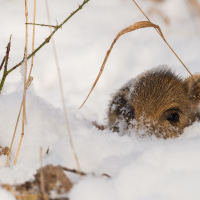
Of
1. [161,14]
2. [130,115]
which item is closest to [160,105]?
[130,115]

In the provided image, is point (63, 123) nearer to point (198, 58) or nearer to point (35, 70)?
point (35, 70)

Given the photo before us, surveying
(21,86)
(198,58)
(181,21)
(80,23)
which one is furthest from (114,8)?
(21,86)

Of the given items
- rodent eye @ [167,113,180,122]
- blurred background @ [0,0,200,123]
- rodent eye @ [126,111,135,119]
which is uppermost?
blurred background @ [0,0,200,123]

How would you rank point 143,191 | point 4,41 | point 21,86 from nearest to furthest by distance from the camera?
point 143,191, point 21,86, point 4,41

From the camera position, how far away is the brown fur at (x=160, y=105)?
2408 millimetres

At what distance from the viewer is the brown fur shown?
2.41m

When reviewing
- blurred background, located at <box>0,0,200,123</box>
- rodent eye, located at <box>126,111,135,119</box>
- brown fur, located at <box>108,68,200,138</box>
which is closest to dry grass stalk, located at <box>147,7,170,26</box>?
blurred background, located at <box>0,0,200,123</box>

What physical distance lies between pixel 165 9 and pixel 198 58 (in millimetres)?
1353

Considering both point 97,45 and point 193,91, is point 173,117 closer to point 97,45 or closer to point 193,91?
point 193,91

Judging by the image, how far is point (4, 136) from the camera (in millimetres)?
1864

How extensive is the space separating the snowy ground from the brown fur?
25 cm

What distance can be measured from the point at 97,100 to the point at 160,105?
1.62 meters

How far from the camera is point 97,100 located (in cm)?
400

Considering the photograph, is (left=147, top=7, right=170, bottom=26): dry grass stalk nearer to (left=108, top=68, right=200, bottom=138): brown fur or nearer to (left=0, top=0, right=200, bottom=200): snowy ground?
(left=0, top=0, right=200, bottom=200): snowy ground
